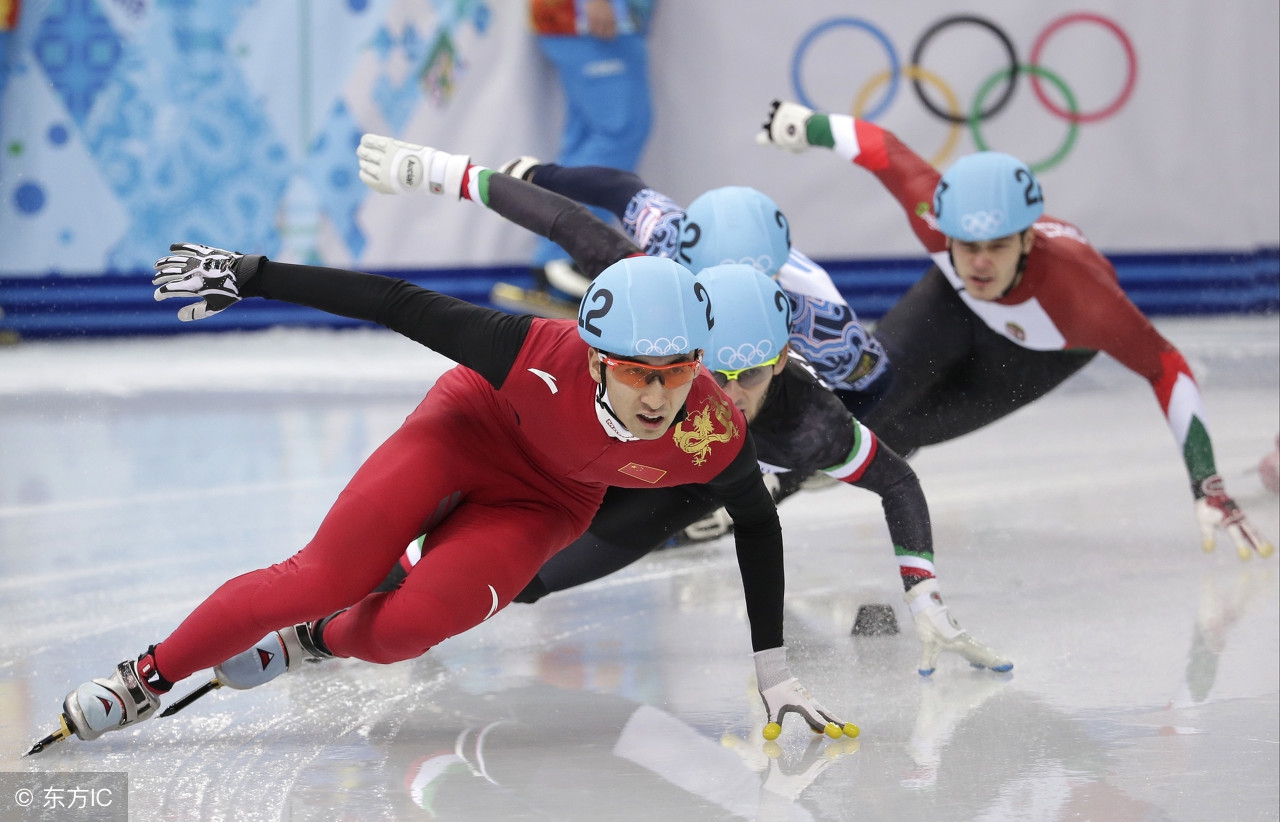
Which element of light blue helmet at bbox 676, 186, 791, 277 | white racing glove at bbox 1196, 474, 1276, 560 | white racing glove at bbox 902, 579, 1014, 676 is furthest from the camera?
white racing glove at bbox 1196, 474, 1276, 560

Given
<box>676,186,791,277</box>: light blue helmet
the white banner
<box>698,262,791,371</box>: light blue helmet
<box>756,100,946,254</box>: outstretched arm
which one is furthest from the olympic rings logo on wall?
<box>698,262,791,371</box>: light blue helmet

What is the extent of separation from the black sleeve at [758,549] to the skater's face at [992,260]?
1.66 m

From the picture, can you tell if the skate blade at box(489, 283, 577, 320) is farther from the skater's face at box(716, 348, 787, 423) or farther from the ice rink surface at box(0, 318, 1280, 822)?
the skater's face at box(716, 348, 787, 423)

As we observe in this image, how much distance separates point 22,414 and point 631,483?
14.7ft

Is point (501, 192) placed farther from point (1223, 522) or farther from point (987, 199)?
point (1223, 522)

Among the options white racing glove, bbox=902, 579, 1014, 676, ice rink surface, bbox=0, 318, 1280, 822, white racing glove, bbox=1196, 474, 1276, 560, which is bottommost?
ice rink surface, bbox=0, 318, 1280, 822

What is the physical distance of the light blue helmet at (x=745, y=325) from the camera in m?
3.36

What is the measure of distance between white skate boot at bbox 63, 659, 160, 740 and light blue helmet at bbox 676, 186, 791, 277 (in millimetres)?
1812

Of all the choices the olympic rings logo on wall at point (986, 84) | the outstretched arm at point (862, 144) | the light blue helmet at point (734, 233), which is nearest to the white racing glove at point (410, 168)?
the light blue helmet at point (734, 233)

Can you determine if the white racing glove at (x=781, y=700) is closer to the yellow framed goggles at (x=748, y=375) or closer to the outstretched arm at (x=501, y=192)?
the yellow framed goggles at (x=748, y=375)

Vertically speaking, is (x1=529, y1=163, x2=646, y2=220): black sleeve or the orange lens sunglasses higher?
(x1=529, y1=163, x2=646, y2=220): black sleeve

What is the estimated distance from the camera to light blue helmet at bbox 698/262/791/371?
336 centimetres

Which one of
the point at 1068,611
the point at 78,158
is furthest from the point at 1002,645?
the point at 78,158

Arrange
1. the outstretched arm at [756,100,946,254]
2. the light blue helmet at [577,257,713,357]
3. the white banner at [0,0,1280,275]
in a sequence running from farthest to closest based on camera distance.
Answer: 1. the white banner at [0,0,1280,275]
2. the outstretched arm at [756,100,946,254]
3. the light blue helmet at [577,257,713,357]
